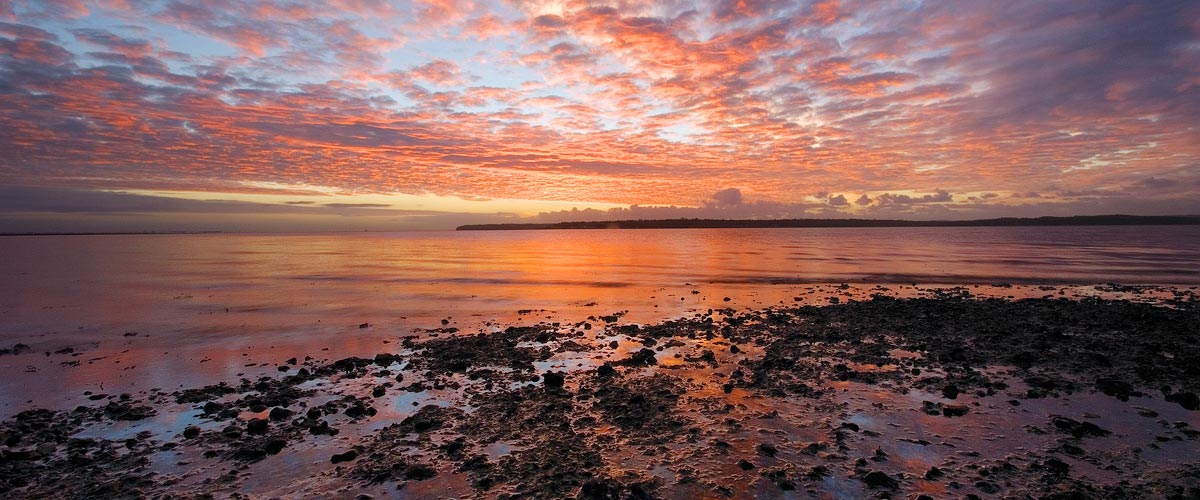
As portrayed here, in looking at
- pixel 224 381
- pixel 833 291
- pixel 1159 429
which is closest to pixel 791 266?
pixel 833 291

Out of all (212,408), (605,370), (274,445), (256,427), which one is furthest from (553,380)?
(212,408)

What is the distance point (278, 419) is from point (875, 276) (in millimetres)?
38396

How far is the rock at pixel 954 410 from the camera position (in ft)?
32.8

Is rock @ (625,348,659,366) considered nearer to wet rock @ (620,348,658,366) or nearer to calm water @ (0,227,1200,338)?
wet rock @ (620,348,658,366)

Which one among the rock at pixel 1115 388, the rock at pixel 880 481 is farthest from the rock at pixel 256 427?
the rock at pixel 1115 388

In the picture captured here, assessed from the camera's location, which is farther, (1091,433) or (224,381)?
(224,381)

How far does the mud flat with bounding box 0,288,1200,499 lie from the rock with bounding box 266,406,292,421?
32mm

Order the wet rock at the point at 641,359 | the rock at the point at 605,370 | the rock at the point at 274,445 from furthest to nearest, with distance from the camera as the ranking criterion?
the wet rock at the point at 641,359, the rock at the point at 605,370, the rock at the point at 274,445

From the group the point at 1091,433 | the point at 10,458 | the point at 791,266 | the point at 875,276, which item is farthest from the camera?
the point at 791,266

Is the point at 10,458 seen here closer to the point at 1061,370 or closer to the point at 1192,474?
the point at 1192,474

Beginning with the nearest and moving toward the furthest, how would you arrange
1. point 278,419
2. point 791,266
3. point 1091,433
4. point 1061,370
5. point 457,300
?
point 1091,433 → point 278,419 → point 1061,370 → point 457,300 → point 791,266

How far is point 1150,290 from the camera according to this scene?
2911cm

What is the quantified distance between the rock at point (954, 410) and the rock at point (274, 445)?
11007 mm

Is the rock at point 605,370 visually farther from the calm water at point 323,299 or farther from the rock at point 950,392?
the calm water at point 323,299
